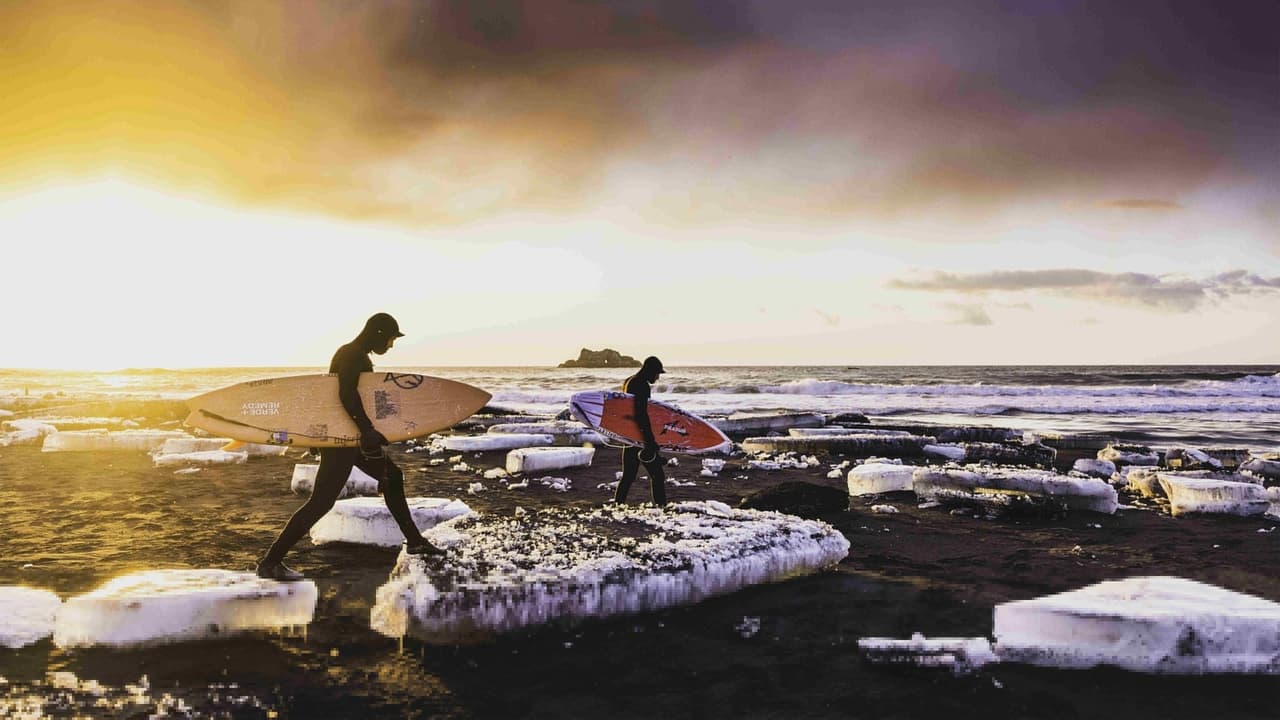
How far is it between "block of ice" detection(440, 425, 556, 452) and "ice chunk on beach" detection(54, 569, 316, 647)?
7.91m

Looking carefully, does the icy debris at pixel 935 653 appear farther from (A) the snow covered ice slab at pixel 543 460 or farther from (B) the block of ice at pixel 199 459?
(B) the block of ice at pixel 199 459

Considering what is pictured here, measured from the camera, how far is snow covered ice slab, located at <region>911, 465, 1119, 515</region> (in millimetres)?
7125

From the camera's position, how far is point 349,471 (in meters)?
4.78

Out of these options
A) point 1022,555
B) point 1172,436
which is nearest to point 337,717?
point 1022,555

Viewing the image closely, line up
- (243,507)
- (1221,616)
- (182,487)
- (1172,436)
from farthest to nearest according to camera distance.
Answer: (1172,436) < (182,487) < (243,507) < (1221,616)

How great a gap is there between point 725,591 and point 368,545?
2.73m

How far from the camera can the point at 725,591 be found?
451 centimetres

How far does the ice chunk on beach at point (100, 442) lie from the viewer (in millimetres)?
12453

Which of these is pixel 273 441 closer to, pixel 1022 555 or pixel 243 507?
pixel 243 507

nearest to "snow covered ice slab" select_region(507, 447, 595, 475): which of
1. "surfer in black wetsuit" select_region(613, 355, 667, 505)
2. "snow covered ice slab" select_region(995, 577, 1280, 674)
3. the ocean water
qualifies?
"surfer in black wetsuit" select_region(613, 355, 667, 505)

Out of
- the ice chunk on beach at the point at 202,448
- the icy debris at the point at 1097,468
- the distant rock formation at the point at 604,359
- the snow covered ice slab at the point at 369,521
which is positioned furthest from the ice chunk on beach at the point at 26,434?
the distant rock formation at the point at 604,359

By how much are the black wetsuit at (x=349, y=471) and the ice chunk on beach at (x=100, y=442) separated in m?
9.48

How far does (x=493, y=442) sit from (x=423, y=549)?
777cm

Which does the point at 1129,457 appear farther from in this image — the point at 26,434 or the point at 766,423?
the point at 26,434
